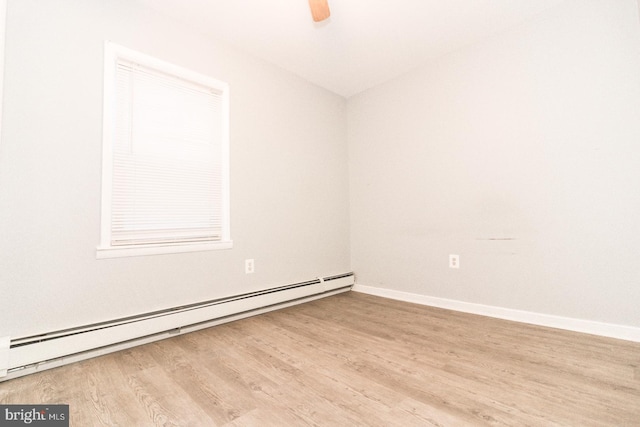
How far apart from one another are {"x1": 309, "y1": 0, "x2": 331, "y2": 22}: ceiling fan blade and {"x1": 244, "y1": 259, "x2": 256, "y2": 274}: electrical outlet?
6.33 ft

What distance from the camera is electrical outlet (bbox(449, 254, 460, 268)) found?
2.60m

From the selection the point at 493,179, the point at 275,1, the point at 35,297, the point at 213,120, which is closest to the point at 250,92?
the point at 213,120

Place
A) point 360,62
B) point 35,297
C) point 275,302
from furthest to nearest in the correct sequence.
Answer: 1. point 360,62
2. point 275,302
3. point 35,297

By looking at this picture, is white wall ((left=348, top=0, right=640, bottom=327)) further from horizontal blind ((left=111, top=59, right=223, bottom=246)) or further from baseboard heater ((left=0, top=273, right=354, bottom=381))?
horizontal blind ((left=111, top=59, right=223, bottom=246))

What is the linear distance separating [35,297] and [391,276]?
2.79 m

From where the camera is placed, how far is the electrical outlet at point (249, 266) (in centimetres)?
250

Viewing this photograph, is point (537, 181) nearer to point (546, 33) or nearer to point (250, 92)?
point (546, 33)

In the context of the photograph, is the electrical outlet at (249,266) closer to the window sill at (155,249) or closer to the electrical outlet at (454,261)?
the window sill at (155,249)

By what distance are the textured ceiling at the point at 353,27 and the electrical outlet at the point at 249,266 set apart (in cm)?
191

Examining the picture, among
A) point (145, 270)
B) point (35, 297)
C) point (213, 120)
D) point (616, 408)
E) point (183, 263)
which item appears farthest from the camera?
point (213, 120)

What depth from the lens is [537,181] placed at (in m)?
2.18

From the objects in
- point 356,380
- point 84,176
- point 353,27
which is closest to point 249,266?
point 84,176

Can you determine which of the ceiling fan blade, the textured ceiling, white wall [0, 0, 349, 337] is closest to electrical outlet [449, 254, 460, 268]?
white wall [0, 0, 349, 337]

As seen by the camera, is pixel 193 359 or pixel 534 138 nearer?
pixel 193 359
